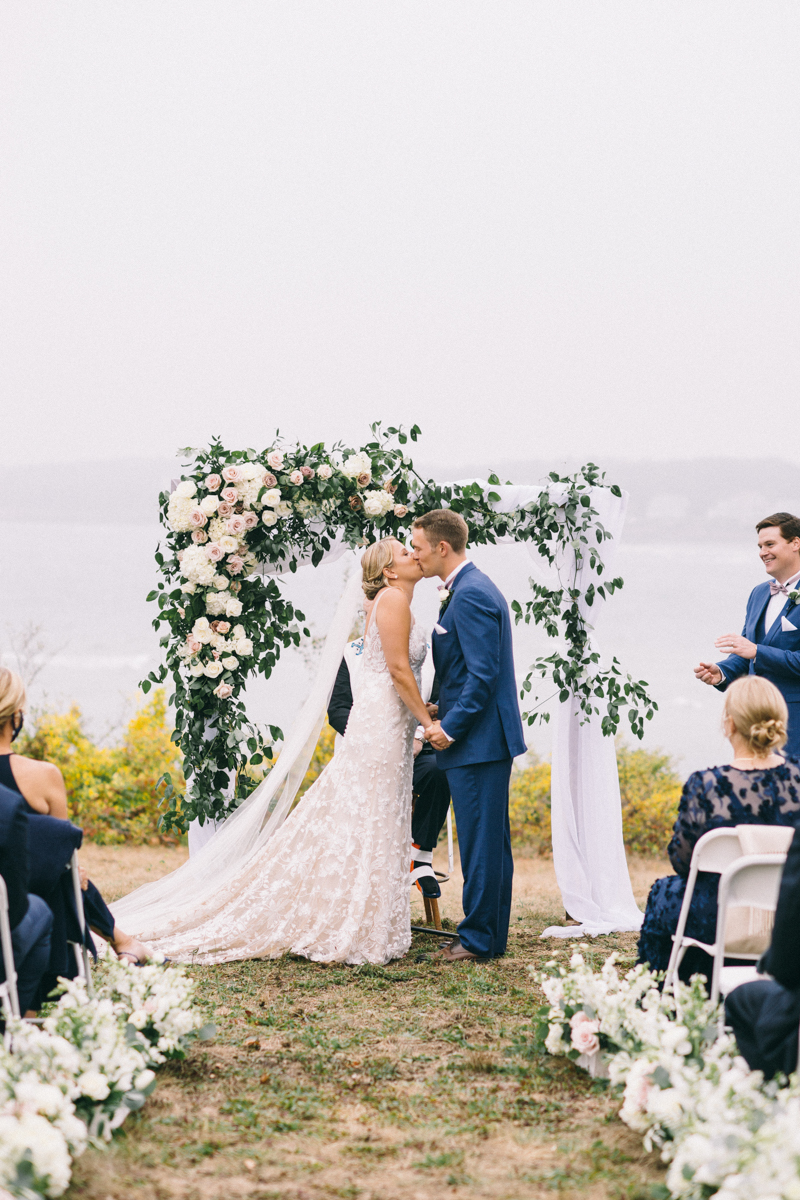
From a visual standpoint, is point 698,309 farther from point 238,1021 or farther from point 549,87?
point 238,1021

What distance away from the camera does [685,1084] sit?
7.82 ft

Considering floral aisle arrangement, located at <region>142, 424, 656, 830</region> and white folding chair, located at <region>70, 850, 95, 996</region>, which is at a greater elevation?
floral aisle arrangement, located at <region>142, 424, 656, 830</region>

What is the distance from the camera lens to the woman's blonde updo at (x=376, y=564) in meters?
5.10

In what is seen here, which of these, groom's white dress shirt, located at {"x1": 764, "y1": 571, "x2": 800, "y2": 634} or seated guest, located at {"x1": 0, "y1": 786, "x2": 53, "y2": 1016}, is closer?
seated guest, located at {"x1": 0, "y1": 786, "x2": 53, "y2": 1016}

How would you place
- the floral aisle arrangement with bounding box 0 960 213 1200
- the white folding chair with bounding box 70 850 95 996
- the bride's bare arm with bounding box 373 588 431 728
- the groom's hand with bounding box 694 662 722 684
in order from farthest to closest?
the bride's bare arm with bounding box 373 588 431 728 → the groom's hand with bounding box 694 662 722 684 → the white folding chair with bounding box 70 850 95 996 → the floral aisle arrangement with bounding box 0 960 213 1200

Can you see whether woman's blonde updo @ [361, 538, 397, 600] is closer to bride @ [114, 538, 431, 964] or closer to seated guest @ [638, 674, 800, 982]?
bride @ [114, 538, 431, 964]

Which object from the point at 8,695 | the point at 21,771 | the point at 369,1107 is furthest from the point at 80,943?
the point at 369,1107

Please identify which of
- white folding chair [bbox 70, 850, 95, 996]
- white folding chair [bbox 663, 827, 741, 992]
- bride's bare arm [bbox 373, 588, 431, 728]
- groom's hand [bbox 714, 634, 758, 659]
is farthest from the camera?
bride's bare arm [bbox 373, 588, 431, 728]

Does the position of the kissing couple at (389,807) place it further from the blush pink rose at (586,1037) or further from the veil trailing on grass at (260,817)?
the blush pink rose at (586,1037)

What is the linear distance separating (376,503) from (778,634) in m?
2.13

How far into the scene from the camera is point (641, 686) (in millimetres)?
5941

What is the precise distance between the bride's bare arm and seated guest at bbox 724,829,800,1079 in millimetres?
2620

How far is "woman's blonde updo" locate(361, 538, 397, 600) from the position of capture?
5.10m

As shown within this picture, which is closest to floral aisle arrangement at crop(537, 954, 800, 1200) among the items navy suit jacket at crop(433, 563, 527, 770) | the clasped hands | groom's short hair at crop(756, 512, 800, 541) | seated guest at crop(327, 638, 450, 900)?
navy suit jacket at crop(433, 563, 527, 770)
